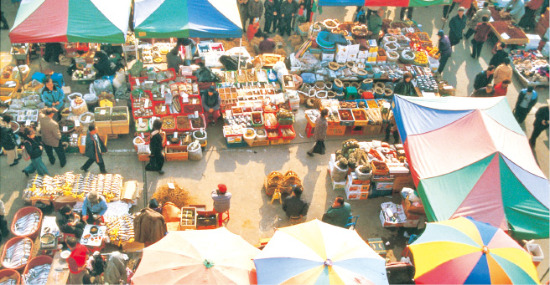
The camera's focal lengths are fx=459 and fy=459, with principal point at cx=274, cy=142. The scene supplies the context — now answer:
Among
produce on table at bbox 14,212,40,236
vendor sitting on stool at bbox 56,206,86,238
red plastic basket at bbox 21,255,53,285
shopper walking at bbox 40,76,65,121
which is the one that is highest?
shopper walking at bbox 40,76,65,121

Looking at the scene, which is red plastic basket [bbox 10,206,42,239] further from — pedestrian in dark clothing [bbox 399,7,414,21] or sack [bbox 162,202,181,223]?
pedestrian in dark clothing [bbox 399,7,414,21]

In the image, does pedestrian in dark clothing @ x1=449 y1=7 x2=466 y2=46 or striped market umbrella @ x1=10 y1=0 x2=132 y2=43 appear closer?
striped market umbrella @ x1=10 y1=0 x2=132 y2=43

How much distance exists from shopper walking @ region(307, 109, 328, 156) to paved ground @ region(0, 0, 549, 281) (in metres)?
0.29

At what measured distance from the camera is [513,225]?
871 cm

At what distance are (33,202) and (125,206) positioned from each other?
6.73ft

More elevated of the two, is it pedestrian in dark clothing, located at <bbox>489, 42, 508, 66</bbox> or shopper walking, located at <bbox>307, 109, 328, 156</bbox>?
pedestrian in dark clothing, located at <bbox>489, 42, 508, 66</bbox>

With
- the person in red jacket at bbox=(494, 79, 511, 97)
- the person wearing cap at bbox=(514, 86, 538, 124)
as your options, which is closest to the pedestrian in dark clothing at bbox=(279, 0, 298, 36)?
the person in red jacket at bbox=(494, 79, 511, 97)

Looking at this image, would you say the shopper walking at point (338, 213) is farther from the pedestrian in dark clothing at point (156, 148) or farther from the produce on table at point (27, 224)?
the produce on table at point (27, 224)

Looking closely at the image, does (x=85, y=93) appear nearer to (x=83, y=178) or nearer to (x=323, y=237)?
(x=83, y=178)

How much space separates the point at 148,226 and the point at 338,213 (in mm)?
3861

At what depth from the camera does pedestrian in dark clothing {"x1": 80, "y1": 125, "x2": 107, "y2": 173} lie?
1068 centimetres

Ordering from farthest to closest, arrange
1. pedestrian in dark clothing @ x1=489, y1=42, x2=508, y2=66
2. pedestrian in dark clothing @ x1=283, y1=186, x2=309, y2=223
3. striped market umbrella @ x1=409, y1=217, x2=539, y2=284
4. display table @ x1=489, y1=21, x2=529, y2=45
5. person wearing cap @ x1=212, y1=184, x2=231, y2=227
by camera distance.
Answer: display table @ x1=489, y1=21, x2=529, y2=45 → pedestrian in dark clothing @ x1=489, y1=42, x2=508, y2=66 → pedestrian in dark clothing @ x1=283, y1=186, x2=309, y2=223 → person wearing cap @ x1=212, y1=184, x2=231, y2=227 → striped market umbrella @ x1=409, y1=217, x2=539, y2=284

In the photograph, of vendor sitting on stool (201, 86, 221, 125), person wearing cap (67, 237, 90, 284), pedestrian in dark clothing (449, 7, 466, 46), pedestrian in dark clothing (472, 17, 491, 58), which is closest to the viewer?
person wearing cap (67, 237, 90, 284)

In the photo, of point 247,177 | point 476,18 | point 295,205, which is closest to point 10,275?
point 247,177
